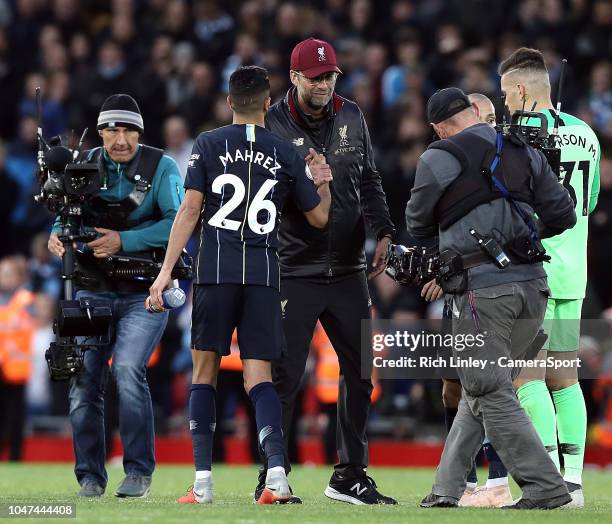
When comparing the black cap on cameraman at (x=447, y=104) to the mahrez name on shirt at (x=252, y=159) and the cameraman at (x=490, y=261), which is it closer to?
the cameraman at (x=490, y=261)

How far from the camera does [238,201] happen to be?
7.77m

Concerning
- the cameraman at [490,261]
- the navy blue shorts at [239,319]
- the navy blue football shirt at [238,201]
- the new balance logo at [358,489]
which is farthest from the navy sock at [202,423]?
the cameraman at [490,261]

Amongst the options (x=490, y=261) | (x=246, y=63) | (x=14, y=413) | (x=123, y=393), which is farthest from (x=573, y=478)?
(x=246, y=63)

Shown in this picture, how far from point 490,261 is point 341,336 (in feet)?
4.52

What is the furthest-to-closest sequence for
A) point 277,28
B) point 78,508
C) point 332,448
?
point 277,28
point 332,448
point 78,508

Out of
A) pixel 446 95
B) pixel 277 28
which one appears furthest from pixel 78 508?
pixel 277 28

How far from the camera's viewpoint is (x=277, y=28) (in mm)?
17969

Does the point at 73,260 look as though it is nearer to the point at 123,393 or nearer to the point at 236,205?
the point at 123,393

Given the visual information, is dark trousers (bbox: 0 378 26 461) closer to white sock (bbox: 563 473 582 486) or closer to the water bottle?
the water bottle

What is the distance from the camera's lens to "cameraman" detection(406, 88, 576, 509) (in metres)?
7.50

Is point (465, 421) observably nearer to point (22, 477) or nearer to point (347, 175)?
point (347, 175)

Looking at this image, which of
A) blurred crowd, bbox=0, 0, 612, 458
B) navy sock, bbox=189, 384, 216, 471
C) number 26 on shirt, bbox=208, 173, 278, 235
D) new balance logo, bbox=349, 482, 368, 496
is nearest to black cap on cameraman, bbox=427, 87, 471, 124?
number 26 on shirt, bbox=208, 173, 278, 235

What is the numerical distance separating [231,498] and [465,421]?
1.69 metres

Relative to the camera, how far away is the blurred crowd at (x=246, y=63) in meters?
15.3
